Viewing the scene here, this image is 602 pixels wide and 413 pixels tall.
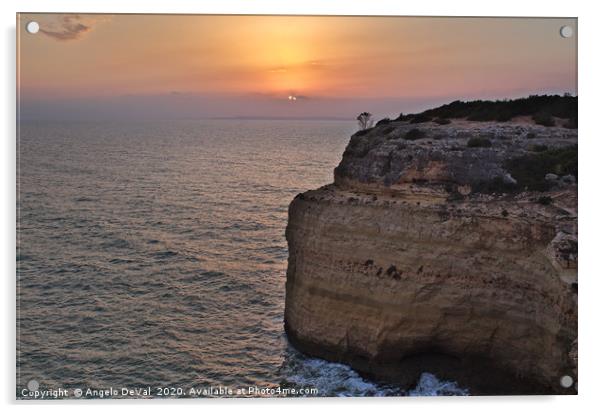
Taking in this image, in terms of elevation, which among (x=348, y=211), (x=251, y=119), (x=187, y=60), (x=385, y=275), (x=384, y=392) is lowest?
(x=384, y=392)

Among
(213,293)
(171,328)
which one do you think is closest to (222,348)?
(171,328)

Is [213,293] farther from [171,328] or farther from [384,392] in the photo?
[384,392]

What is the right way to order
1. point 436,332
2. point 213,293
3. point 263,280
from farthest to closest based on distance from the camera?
1. point 263,280
2. point 213,293
3. point 436,332

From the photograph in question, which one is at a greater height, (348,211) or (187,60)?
(187,60)

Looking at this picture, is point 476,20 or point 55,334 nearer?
point 476,20

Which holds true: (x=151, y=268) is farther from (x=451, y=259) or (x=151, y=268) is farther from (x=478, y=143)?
(x=478, y=143)

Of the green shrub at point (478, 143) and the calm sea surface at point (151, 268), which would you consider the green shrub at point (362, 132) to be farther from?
the green shrub at point (478, 143)
